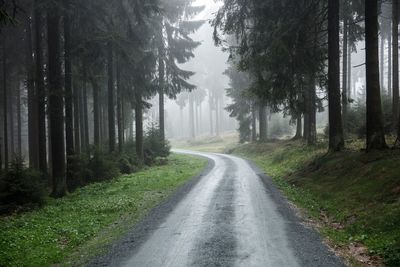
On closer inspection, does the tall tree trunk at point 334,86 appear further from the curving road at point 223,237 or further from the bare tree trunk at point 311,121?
the bare tree trunk at point 311,121

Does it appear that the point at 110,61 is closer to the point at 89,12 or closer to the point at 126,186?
the point at 89,12

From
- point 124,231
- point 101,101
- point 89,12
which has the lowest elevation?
point 124,231

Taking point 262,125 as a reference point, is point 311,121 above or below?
above

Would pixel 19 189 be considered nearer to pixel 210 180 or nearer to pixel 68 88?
pixel 68 88

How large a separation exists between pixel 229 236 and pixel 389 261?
3252 mm

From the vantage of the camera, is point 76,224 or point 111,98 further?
point 111,98

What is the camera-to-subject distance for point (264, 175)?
68.0 feet

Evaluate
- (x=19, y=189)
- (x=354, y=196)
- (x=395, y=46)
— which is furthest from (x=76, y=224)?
(x=395, y=46)

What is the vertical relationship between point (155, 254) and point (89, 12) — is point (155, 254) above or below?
below

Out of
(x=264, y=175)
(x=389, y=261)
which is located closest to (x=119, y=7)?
(x=264, y=175)

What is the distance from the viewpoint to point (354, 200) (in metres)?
11.4

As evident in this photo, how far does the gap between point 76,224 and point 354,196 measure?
7.99 m

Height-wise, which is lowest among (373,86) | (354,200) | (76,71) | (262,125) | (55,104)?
(354,200)

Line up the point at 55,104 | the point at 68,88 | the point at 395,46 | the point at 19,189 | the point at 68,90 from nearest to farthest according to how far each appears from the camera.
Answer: the point at 19,189, the point at 55,104, the point at 68,90, the point at 68,88, the point at 395,46
